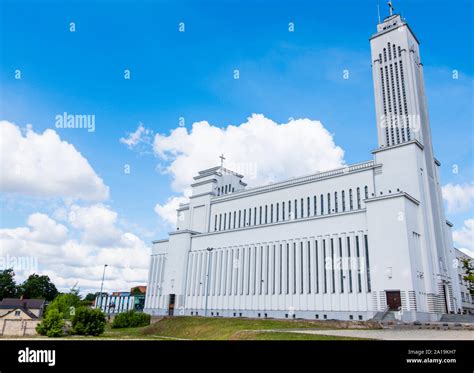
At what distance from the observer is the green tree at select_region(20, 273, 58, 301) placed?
10628cm

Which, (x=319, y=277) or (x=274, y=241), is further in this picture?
(x=274, y=241)

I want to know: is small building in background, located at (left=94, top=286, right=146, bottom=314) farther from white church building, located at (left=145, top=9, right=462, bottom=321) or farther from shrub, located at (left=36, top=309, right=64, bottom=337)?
shrub, located at (left=36, top=309, right=64, bottom=337)

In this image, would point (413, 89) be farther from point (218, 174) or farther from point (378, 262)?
point (218, 174)

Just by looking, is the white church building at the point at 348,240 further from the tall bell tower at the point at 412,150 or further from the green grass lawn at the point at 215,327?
the green grass lawn at the point at 215,327

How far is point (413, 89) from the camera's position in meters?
47.6

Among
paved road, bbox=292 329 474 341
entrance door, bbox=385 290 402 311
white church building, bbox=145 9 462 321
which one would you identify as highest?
white church building, bbox=145 9 462 321

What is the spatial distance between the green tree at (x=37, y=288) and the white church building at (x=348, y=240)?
6100 cm

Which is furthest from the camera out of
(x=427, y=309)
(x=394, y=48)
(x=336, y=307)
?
(x=394, y=48)

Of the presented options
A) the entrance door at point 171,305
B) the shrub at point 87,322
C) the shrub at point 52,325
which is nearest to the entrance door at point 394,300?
the shrub at point 87,322

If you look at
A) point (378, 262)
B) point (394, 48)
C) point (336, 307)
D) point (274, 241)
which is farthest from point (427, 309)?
point (394, 48)

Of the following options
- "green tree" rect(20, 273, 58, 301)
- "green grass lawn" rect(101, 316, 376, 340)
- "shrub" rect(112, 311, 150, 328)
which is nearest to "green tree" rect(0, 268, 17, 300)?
"green tree" rect(20, 273, 58, 301)

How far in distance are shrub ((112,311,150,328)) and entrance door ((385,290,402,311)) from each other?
34.8m

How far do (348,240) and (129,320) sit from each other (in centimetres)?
3280
